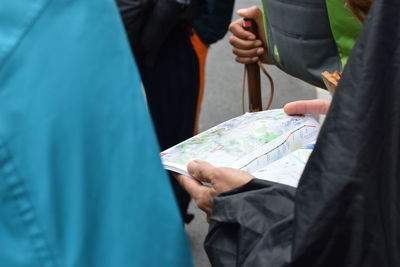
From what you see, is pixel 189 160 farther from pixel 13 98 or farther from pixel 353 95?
pixel 13 98

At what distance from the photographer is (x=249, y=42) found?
162 centimetres

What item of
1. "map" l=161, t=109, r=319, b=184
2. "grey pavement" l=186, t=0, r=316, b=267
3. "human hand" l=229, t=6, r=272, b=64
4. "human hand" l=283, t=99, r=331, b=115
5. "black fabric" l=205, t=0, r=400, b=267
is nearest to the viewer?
"black fabric" l=205, t=0, r=400, b=267

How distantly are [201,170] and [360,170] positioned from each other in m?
0.45

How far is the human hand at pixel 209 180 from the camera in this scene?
104cm

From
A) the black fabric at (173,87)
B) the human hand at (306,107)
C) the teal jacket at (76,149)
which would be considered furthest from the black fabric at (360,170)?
the black fabric at (173,87)

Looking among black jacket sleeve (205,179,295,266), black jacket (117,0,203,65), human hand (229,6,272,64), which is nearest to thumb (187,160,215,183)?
black jacket sleeve (205,179,295,266)

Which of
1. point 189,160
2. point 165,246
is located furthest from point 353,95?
point 189,160

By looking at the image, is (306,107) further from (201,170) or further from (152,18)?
(152,18)

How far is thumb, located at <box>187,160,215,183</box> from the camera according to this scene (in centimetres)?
108

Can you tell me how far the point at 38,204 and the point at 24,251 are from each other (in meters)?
0.04

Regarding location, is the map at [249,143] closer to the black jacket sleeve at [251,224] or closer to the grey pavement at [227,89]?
the black jacket sleeve at [251,224]

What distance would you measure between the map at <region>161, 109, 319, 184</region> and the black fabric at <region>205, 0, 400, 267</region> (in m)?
0.35

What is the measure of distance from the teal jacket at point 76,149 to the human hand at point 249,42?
1033 millimetres

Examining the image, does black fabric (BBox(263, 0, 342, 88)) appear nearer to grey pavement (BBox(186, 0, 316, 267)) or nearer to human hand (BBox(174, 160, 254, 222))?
human hand (BBox(174, 160, 254, 222))
